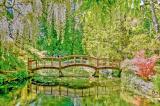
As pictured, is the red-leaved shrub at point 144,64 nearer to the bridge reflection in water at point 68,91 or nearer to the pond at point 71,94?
the pond at point 71,94

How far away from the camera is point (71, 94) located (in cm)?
1995

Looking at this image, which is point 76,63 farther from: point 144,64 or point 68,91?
point 144,64

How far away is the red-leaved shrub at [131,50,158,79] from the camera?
56.5ft

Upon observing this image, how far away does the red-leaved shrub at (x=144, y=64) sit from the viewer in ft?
56.5

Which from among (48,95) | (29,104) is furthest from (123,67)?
(29,104)

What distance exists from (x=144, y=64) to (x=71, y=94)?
13.7ft

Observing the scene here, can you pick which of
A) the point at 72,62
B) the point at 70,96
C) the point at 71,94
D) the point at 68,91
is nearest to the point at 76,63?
the point at 72,62

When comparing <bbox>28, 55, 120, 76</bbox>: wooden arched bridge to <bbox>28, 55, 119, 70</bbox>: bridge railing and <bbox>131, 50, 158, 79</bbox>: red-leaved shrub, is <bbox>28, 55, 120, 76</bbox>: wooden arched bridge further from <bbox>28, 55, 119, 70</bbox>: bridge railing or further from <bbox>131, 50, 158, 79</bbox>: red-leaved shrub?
<bbox>131, 50, 158, 79</bbox>: red-leaved shrub

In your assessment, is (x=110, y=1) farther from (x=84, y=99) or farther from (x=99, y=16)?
(x=84, y=99)

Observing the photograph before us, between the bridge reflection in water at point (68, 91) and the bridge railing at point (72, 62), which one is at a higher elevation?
the bridge railing at point (72, 62)

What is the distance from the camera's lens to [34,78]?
84.5 ft

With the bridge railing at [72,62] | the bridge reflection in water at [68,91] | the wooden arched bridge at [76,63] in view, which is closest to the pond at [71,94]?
the bridge reflection in water at [68,91]

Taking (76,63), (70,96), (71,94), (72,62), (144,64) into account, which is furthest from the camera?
(72,62)

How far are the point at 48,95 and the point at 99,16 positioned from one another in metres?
16.1
